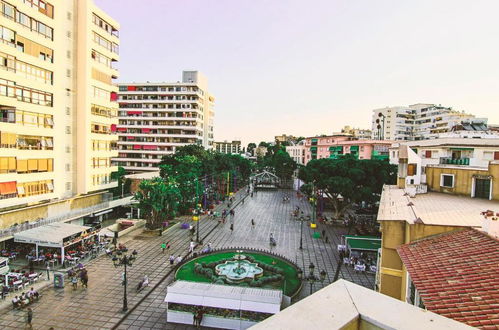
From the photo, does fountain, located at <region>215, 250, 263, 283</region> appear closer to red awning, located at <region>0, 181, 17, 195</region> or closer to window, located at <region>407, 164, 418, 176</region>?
window, located at <region>407, 164, 418, 176</region>

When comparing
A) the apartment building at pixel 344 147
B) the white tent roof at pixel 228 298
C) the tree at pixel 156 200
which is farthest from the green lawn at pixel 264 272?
the apartment building at pixel 344 147

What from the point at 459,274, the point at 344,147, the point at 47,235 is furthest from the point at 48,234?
the point at 344,147

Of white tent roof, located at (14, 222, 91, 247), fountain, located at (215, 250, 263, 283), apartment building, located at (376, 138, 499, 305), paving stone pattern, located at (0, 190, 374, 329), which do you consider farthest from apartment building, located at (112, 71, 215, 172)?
apartment building, located at (376, 138, 499, 305)

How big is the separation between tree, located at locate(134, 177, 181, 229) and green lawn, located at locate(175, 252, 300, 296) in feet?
32.5

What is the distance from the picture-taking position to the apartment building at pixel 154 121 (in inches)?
2591

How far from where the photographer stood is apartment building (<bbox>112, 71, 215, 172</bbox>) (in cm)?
6581

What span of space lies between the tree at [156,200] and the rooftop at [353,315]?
31.5 m

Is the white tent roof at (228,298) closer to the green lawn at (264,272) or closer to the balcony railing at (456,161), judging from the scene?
the green lawn at (264,272)

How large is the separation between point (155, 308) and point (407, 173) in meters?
20.9

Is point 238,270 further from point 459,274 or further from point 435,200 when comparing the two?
point 459,274

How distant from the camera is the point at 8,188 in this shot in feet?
81.4

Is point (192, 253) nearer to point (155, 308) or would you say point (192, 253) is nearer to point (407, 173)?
point (155, 308)

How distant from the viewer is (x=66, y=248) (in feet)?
85.0

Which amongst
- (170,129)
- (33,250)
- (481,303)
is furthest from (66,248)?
(170,129)
